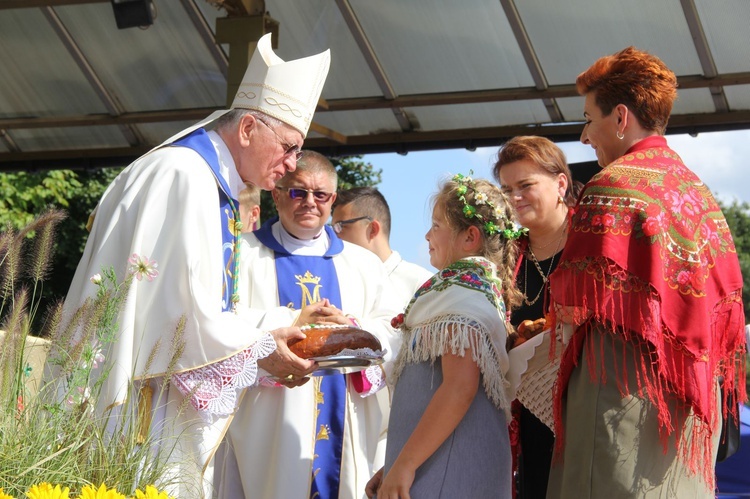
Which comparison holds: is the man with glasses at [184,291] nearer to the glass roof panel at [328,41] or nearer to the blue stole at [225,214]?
the blue stole at [225,214]

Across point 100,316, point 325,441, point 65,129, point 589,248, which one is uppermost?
point 65,129

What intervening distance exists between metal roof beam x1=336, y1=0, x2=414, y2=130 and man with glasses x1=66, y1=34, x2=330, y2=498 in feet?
9.51

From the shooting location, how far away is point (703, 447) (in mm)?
2906

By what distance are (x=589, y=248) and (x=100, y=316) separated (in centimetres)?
138

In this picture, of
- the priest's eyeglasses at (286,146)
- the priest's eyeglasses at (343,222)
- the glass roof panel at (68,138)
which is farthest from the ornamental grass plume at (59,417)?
the glass roof panel at (68,138)

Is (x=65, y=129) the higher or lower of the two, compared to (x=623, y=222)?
higher

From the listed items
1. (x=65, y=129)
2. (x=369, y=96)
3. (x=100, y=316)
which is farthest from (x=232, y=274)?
(x=65, y=129)

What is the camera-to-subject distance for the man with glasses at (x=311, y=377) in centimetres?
431

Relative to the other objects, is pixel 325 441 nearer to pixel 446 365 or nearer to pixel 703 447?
pixel 446 365

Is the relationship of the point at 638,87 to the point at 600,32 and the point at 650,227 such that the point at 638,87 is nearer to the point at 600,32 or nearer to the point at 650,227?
the point at 650,227

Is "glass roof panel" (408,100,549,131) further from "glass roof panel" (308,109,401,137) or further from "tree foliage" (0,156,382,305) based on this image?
"tree foliage" (0,156,382,305)

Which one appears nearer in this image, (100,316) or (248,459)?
(100,316)

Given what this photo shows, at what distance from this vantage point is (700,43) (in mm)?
5949

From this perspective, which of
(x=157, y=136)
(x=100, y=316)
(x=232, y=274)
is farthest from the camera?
(x=157, y=136)
